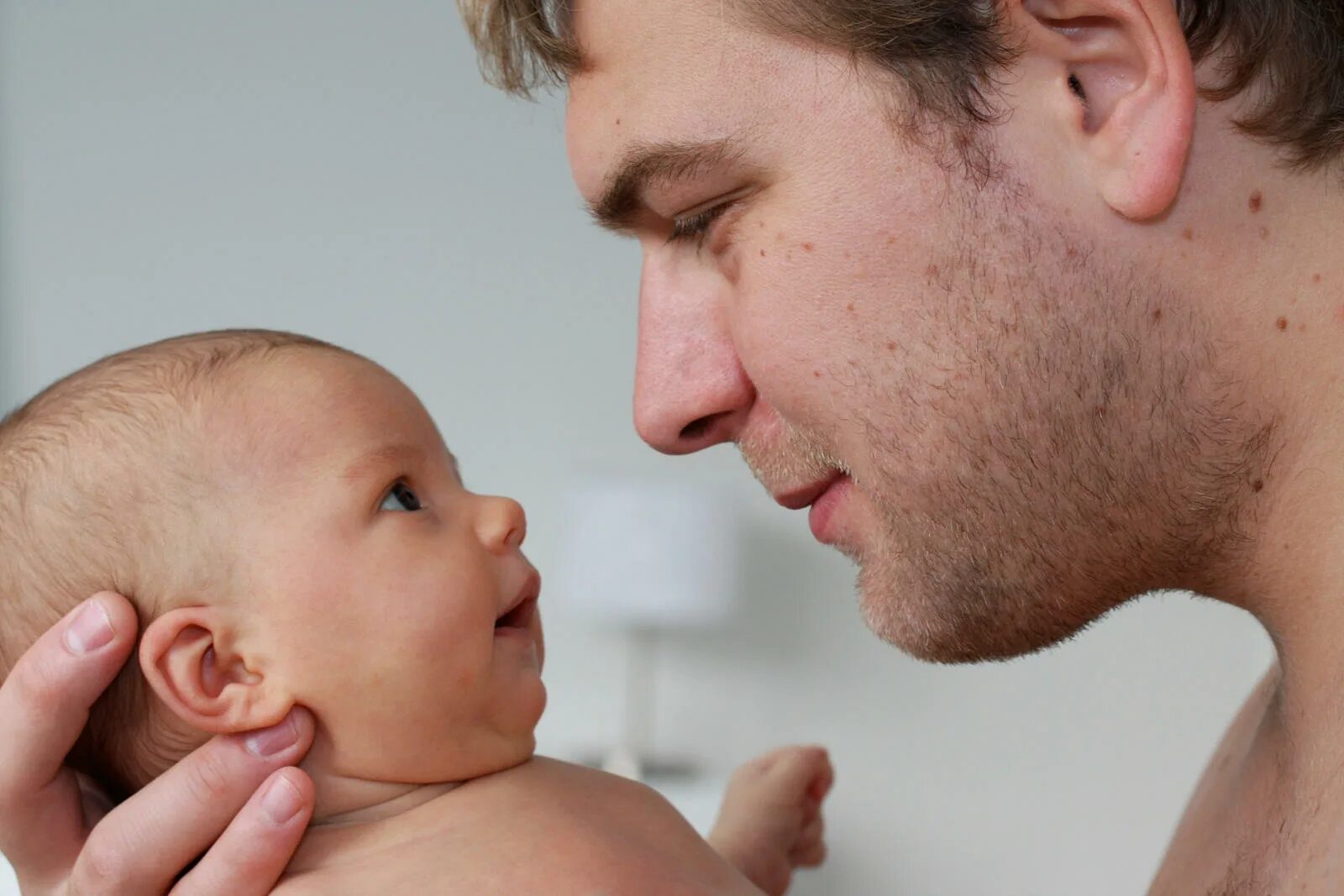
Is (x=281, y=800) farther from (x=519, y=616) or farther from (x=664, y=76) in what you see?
(x=664, y=76)


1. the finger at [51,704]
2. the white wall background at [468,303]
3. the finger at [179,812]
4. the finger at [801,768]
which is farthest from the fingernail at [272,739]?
the white wall background at [468,303]

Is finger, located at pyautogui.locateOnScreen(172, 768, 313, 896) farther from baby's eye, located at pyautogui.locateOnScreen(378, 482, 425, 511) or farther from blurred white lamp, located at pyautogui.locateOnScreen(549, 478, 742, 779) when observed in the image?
blurred white lamp, located at pyautogui.locateOnScreen(549, 478, 742, 779)

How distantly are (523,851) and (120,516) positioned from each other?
15.3 inches

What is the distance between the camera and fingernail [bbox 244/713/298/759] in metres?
0.97

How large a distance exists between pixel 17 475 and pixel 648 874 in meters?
0.57

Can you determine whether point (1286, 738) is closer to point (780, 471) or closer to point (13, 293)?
point (780, 471)

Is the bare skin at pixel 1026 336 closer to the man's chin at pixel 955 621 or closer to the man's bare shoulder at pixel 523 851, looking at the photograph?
the man's chin at pixel 955 621

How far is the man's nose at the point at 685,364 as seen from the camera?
1.06 m

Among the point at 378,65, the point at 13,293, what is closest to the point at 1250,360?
the point at 378,65

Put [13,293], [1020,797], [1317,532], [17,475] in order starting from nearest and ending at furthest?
[1317,532] → [17,475] → [1020,797] → [13,293]

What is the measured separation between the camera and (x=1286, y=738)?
0.99 m

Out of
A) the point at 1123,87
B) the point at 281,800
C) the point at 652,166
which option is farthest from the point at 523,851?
the point at 1123,87

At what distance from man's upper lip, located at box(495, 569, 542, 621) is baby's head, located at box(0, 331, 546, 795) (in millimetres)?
17

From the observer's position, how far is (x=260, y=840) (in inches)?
36.8
